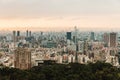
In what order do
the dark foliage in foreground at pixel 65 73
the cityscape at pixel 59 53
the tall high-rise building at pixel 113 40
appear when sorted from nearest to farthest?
the dark foliage in foreground at pixel 65 73
the cityscape at pixel 59 53
the tall high-rise building at pixel 113 40

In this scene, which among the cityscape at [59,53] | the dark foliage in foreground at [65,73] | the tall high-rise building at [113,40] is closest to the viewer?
the dark foliage in foreground at [65,73]

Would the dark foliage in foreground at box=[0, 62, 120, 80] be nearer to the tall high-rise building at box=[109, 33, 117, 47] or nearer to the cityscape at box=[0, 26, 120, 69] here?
the cityscape at box=[0, 26, 120, 69]

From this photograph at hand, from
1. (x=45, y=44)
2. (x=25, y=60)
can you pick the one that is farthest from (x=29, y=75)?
(x=45, y=44)

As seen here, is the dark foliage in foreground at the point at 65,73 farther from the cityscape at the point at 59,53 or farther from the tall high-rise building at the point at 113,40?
the tall high-rise building at the point at 113,40

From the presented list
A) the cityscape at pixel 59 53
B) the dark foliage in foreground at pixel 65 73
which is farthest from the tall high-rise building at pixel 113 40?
the dark foliage in foreground at pixel 65 73

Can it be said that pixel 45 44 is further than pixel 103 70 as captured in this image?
Yes

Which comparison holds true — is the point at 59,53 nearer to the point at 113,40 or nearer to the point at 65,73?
the point at 113,40

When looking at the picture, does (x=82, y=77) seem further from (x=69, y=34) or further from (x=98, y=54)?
(x=69, y=34)

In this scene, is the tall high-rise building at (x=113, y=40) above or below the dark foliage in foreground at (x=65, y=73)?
below

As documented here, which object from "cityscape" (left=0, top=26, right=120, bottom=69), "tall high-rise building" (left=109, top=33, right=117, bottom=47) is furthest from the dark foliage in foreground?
"tall high-rise building" (left=109, top=33, right=117, bottom=47)
